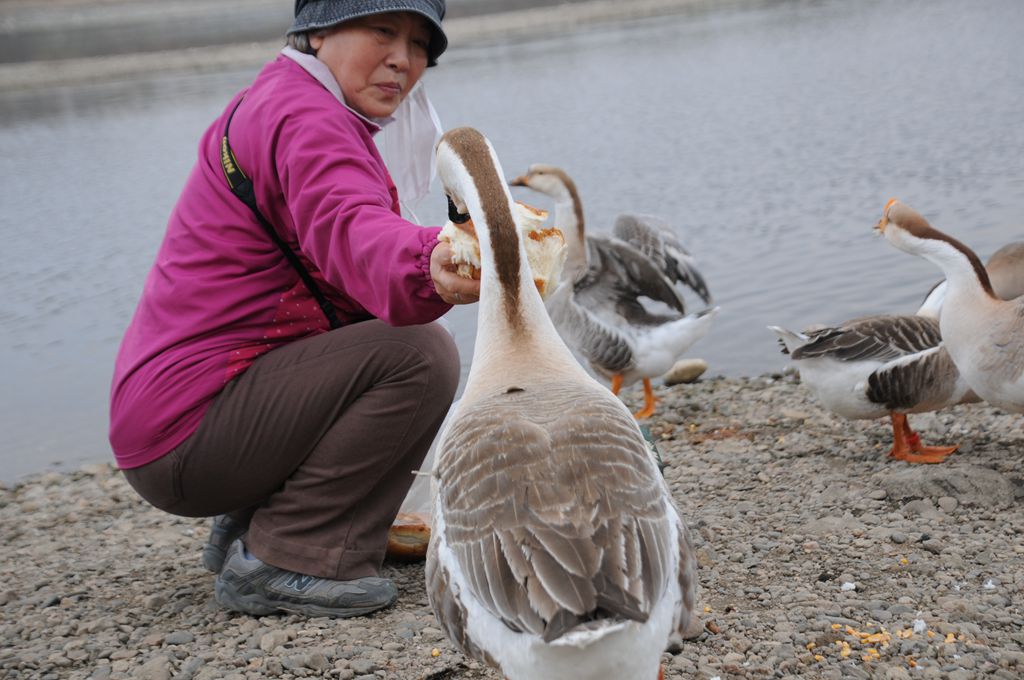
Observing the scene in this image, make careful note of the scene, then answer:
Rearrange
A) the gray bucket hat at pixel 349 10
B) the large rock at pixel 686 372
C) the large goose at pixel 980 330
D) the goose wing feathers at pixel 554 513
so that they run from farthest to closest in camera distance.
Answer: the large rock at pixel 686 372
the large goose at pixel 980 330
the gray bucket hat at pixel 349 10
the goose wing feathers at pixel 554 513

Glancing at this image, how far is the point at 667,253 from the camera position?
6738 mm

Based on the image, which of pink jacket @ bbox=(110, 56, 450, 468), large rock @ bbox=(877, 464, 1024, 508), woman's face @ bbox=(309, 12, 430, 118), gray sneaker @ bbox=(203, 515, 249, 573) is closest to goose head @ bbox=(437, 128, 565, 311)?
pink jacket @ bbox=(110, 56, 450, 468)

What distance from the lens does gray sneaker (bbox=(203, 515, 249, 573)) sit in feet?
12.2

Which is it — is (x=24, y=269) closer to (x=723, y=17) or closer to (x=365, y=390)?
(x=365, y=390)

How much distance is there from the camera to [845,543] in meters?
3.60

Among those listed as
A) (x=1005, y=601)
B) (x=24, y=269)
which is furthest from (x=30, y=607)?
(x=24, y=269)

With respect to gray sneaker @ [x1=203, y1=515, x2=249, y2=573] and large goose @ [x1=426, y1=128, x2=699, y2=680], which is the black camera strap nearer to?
large goose @ [x1=426, y1=128, x2=699, y2=680]

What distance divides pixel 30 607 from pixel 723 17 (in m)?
24.3

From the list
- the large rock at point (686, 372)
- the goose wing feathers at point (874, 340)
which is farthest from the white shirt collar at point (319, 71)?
the large rock at point (686, 372)

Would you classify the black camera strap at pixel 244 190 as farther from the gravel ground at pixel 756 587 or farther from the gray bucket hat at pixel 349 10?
the gravel ground at pixel 756 587

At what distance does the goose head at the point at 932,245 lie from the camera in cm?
448

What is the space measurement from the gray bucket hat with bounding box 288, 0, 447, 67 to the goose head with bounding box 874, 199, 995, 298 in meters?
2.56

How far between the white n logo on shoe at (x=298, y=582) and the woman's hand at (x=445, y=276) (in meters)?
1.32

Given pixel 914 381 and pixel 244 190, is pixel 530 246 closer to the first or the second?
pixel 244 190
